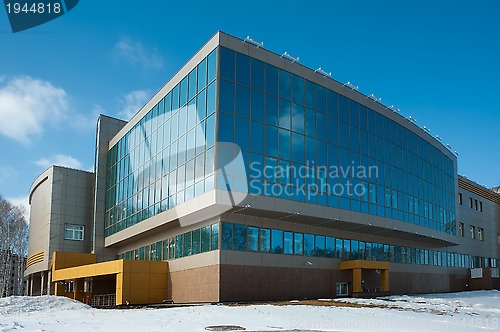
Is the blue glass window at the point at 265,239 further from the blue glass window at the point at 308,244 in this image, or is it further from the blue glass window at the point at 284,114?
the blue glass window at the point at 284,114

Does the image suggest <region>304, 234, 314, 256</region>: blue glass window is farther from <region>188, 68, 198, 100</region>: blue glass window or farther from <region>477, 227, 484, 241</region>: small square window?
<region>477, 227, 484, 241</region>: small square window

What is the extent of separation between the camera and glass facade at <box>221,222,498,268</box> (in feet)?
106

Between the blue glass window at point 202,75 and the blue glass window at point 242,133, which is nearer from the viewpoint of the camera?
the blue glass window at point 242,133

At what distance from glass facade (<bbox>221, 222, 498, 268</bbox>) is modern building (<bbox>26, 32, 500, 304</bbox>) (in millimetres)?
95

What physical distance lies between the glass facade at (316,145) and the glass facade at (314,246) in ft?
3.73

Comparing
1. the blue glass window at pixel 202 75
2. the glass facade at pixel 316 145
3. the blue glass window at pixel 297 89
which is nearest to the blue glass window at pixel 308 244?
the glass facade at pixel 316 145

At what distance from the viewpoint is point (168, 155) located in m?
37.6

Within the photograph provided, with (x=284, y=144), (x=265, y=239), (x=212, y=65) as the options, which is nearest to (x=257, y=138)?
(x=284, y=144)

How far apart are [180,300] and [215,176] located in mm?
9513

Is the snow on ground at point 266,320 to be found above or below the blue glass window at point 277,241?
below

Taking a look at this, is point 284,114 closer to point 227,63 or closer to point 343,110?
point 227,63

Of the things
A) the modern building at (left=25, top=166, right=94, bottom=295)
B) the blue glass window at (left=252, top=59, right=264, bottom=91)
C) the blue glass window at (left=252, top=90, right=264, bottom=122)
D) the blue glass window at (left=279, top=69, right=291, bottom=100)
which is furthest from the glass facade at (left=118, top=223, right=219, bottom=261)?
the modern building at (left=25, top=166, right=94, bottom=295)

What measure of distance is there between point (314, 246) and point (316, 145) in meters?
7.21

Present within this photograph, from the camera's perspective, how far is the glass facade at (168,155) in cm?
3238
